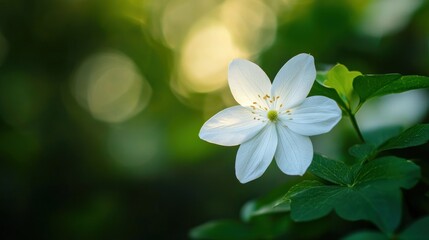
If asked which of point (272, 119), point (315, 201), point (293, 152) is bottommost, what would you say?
point (315, 201)

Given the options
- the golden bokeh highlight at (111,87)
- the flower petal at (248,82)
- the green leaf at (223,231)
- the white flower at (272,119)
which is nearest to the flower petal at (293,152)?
the white flower at (272,119)

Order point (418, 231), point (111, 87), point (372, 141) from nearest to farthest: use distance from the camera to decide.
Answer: point (418, 231)
point (372, 141)
point (111, 87)

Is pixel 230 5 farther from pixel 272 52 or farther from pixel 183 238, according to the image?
pixel 183 238

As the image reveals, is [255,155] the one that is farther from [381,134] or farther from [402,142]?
[381,134]

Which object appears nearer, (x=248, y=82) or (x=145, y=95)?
(x=248, y=82)

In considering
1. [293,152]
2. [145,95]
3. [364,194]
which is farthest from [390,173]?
[145,95]

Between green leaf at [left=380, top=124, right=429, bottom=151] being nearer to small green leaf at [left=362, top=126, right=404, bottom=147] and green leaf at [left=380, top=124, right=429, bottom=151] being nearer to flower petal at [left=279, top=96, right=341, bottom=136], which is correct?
flower petal at [left=279, top=96, right=341, bottom=136]
